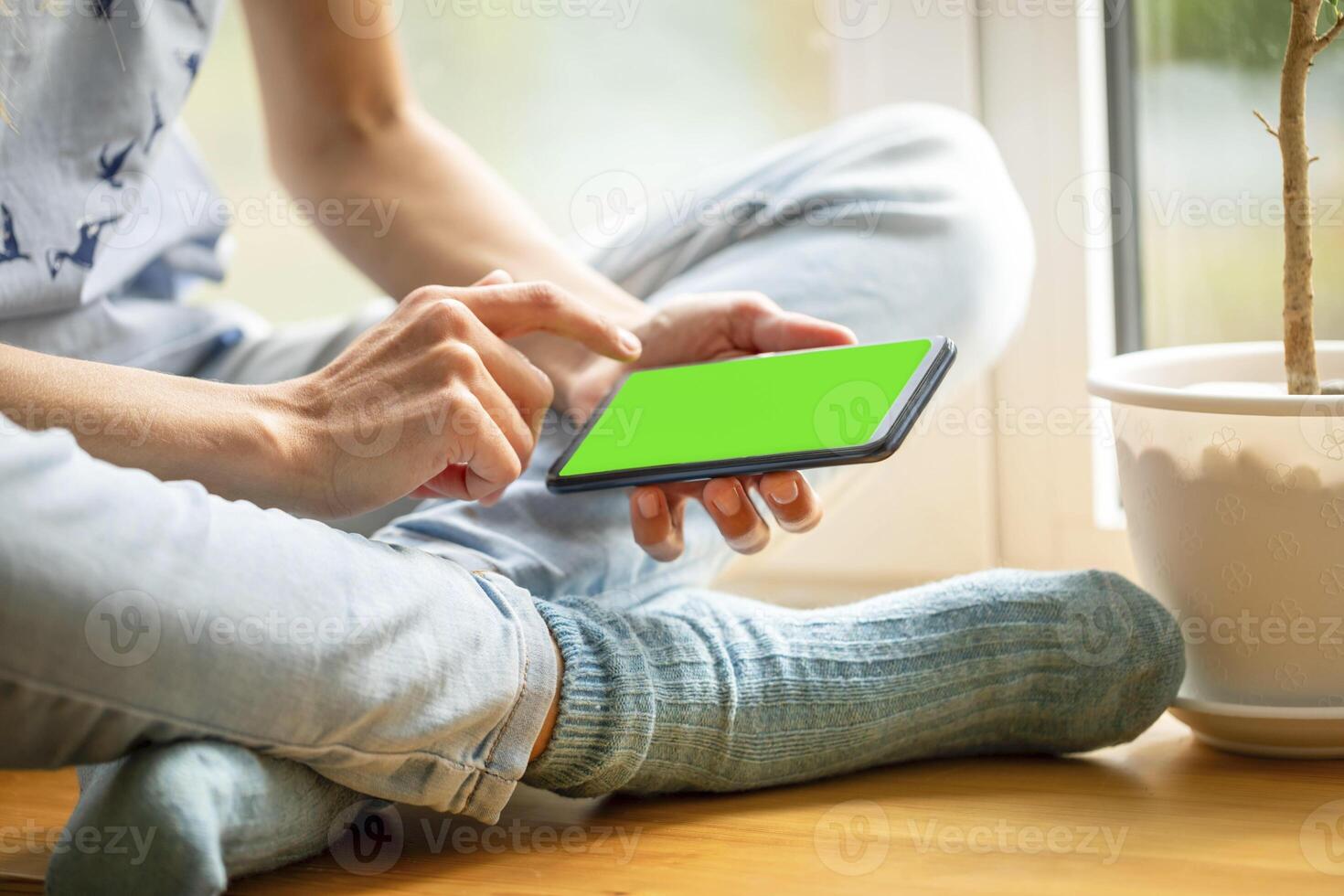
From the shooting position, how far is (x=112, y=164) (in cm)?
86

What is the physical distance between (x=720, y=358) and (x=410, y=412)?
22cm

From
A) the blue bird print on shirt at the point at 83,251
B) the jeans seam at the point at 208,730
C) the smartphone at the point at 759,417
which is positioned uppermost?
the blue bird print on shirt at the point at 83,251

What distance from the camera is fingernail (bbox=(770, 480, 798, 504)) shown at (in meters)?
0.69

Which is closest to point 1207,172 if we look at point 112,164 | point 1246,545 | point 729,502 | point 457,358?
point 1246,545

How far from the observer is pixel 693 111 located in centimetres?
136

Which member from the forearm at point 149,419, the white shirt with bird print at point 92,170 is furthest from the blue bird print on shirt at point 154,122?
the forearm at point 149,419

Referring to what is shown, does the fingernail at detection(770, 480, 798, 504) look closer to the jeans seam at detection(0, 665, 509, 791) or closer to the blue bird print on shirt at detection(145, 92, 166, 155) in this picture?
the jeans seam at detection(0, 665, 509, 791)

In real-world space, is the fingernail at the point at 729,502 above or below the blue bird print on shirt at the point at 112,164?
below

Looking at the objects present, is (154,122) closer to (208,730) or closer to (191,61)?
(191,61)

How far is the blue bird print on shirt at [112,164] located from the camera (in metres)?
0.85

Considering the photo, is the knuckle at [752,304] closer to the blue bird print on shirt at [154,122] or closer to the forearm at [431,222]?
the forearm at [431,222]

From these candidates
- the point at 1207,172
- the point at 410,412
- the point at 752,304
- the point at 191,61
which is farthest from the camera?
the point at 1207,172

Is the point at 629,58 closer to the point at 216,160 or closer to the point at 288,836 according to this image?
the point at 216,160

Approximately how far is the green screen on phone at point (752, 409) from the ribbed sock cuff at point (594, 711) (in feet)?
0.33
